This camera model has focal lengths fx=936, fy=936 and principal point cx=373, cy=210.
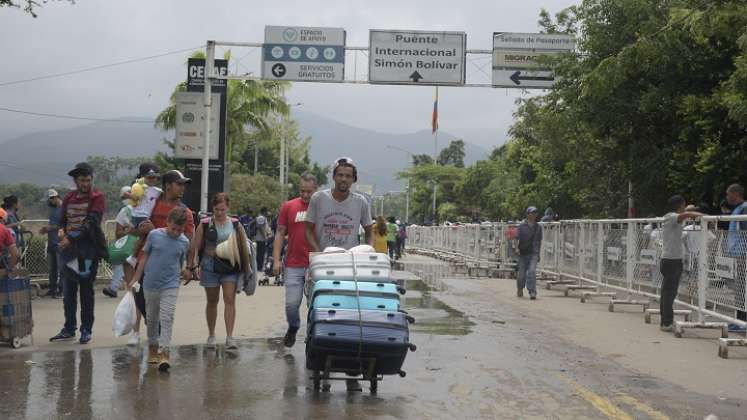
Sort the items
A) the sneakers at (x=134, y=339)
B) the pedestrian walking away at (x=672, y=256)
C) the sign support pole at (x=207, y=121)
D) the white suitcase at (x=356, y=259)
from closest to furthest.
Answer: the white suitcase at (x=356, y=259)
the sneakers at (x=134, y=339)
the pedestrian walking away at (x=672, y=256)
the sign support pole at (x=207, y=121)

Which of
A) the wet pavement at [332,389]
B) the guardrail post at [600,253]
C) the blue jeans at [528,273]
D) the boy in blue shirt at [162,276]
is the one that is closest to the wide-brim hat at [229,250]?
the boy in blue shirt at [162,276]

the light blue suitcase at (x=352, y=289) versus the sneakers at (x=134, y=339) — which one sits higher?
the light blue suitcase at (x=352, y=289)

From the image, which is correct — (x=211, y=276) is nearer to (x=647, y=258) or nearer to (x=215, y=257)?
(x=215, y=257)

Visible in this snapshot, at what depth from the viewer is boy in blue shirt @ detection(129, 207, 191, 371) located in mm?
8891

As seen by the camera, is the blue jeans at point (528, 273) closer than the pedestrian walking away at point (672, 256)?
No

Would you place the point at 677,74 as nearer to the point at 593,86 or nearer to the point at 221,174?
the point at 593,86

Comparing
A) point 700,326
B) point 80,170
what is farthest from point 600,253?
point 80,170

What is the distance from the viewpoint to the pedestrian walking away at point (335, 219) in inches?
334

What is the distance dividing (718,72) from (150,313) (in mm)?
17845

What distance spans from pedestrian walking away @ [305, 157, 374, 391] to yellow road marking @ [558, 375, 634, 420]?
2237 mm

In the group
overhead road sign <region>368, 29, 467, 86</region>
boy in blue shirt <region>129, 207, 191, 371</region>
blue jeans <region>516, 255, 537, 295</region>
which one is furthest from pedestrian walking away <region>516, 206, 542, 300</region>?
boy in blue shirt <region>129, 207, 191, 371</region>

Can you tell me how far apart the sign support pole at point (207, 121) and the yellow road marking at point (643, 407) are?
57.1 ft

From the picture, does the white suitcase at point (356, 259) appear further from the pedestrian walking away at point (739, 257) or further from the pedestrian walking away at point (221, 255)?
the pedestrian walking away at point (739, 257)

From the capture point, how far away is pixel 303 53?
24.7m
